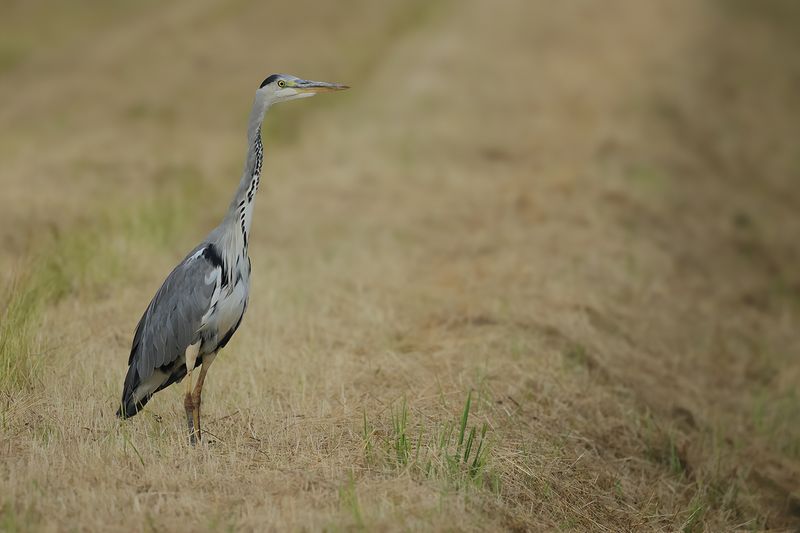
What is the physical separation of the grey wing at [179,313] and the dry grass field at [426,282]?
0.38 metres

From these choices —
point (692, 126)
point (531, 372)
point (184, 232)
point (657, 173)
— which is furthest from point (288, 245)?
point (692, 126)

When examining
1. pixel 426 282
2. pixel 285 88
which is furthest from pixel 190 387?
pixel 426 282

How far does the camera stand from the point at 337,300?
8.05m

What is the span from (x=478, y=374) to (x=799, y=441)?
2.79 meters

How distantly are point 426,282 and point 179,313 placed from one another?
3961 mm

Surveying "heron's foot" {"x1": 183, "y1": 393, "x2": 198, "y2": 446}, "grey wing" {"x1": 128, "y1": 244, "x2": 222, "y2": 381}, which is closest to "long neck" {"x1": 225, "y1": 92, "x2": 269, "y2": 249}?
"grey wing" {"x1": 128, "y1": 244, "x2": 222, "y2": 381}

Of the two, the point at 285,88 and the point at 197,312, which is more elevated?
the point at 285,88

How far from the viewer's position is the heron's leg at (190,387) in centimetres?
506

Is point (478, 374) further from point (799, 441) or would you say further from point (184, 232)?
point (184, 232)

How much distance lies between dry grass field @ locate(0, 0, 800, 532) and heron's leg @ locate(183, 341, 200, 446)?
0.30 feet

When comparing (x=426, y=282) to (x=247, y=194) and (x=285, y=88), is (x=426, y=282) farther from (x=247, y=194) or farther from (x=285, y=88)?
(x=247, y=194)

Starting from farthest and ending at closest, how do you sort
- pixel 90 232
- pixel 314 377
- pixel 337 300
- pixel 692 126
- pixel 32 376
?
pixel 692 126 < pixel 90 232 < pixel 337 300 < pixel 314 377 < pixel 32 376

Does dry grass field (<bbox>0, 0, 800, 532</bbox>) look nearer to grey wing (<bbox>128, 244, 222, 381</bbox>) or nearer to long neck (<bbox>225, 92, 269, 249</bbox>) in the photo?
grey wing (<bbox>128, 244, 222, 381</bbox>)

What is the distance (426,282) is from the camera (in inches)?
352
